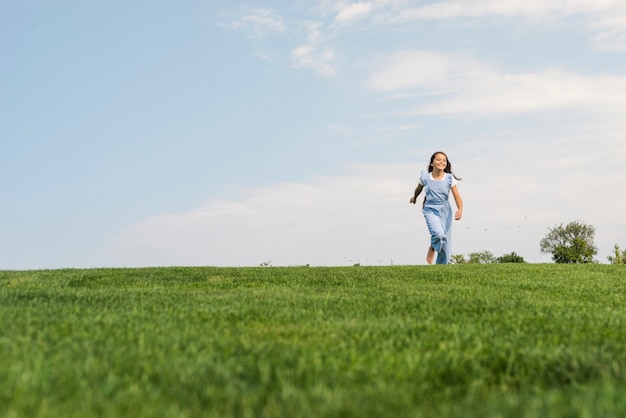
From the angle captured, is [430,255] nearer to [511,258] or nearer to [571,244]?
[511,258]

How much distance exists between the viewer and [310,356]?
4.65m

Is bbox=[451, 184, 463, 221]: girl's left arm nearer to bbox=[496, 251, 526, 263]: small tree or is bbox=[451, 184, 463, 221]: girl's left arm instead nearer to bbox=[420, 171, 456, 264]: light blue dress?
bbox=[420, 171, 456, 264]: light blue dress

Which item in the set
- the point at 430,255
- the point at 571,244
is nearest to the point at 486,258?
the point at 571,244

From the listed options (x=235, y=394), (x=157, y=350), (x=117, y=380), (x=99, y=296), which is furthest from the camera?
(x=99, y=296)

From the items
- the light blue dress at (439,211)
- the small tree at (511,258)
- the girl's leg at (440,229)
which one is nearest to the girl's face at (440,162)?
the light blue dress at (439,211)

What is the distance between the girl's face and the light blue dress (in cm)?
28

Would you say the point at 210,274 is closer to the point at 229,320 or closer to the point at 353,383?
the point at 229,320

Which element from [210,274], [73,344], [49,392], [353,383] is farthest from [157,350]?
[210,274]

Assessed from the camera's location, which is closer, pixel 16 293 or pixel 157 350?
pixel 157 350

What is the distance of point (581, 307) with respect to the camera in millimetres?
8469

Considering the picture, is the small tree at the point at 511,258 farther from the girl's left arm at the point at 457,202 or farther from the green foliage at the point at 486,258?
the girl's left arm at the point at 457,202

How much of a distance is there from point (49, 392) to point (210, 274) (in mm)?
11061

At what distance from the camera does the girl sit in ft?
63.7

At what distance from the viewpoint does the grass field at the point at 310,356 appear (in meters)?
3.57
